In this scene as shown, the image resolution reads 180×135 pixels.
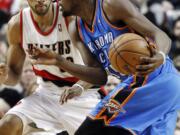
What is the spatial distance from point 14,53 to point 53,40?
0.50 meters

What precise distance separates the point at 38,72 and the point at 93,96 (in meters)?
0.69

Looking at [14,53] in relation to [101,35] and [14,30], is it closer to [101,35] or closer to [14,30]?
[14,30]

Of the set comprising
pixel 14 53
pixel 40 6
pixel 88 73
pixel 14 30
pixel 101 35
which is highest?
pixel 40 6

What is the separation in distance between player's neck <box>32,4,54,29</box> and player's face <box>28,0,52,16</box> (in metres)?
0.13

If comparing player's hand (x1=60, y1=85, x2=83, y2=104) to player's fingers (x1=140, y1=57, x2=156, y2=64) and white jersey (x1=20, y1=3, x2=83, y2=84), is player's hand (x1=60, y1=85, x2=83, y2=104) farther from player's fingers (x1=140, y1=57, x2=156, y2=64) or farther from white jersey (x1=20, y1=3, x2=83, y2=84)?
player's fingers (x1=140, y1=57, x2=156, y2=64)

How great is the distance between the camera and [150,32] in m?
4.99

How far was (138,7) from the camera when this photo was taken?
452 inches

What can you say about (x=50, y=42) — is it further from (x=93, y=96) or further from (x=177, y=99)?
(x=177, y=99)

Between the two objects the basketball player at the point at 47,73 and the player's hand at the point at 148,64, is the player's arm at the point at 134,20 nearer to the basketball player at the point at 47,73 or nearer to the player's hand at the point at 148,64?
the player's hand at the point at 148,64

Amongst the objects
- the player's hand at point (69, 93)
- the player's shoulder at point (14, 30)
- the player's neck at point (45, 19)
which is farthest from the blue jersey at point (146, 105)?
the player's shoulder at point (14, 30)

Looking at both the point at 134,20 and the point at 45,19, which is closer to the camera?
the point at 134,20

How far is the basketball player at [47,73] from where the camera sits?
20.9 feet

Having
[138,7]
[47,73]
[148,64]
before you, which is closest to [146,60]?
[148,64]

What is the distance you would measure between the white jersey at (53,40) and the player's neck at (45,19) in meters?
0.04
